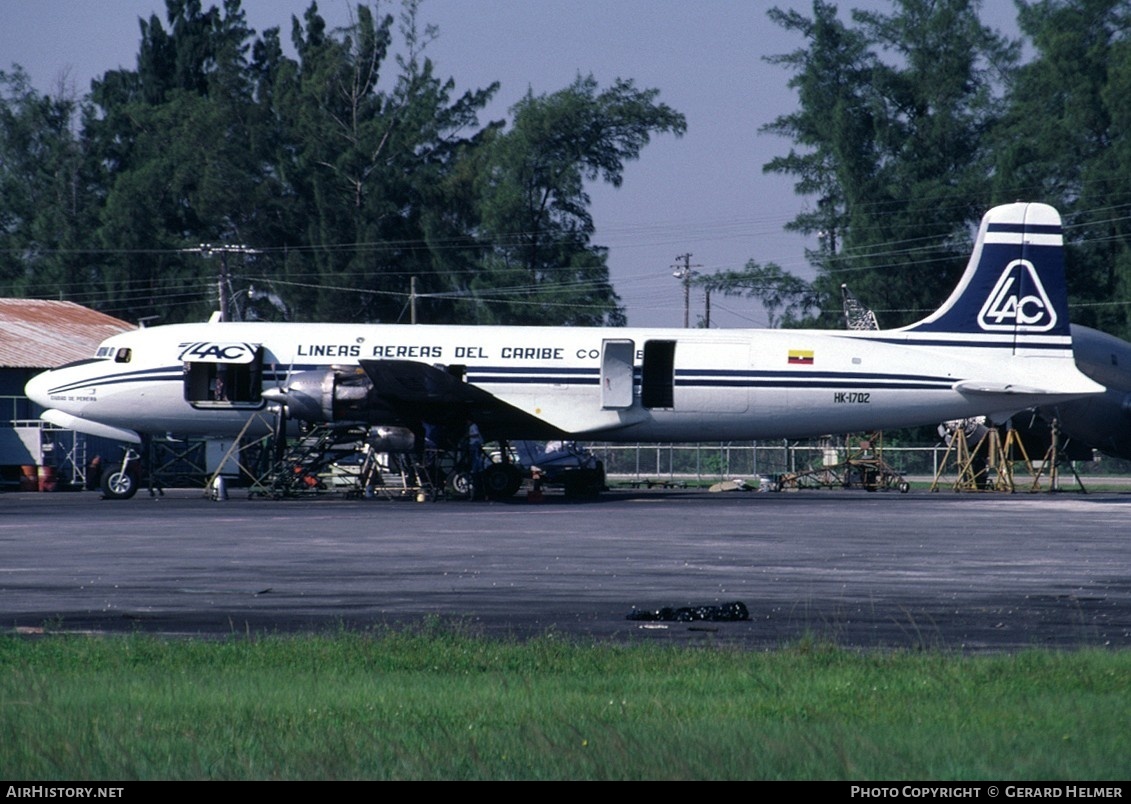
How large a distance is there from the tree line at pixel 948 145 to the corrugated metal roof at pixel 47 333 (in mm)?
39979

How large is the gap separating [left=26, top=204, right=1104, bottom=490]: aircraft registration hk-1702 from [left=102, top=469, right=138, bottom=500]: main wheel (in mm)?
2429

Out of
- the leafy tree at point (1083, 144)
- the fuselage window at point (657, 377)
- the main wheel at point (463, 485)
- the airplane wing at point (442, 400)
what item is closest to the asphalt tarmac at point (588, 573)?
the airplane wing at point (442, 400)

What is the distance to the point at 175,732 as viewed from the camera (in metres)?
8.88

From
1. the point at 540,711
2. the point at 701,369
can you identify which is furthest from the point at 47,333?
the point at 540,711

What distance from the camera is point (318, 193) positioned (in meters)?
87.6

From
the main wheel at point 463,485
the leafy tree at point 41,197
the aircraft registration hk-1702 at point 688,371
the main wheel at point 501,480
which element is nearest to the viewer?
the aircraft registration hk-1702 at point 688,371

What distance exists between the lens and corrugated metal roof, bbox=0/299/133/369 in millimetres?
57375

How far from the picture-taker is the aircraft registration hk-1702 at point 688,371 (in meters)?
39.2

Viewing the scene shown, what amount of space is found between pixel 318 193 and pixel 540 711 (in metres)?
80.7

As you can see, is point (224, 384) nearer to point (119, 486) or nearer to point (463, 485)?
point (119, 486)

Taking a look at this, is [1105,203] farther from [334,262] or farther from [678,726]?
[678,726]

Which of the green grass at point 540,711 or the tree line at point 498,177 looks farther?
the tree line at point 498,177

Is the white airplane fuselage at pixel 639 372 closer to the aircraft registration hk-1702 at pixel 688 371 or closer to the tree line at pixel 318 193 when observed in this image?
the aircraft registration hk-1702 at pixel 688 371
